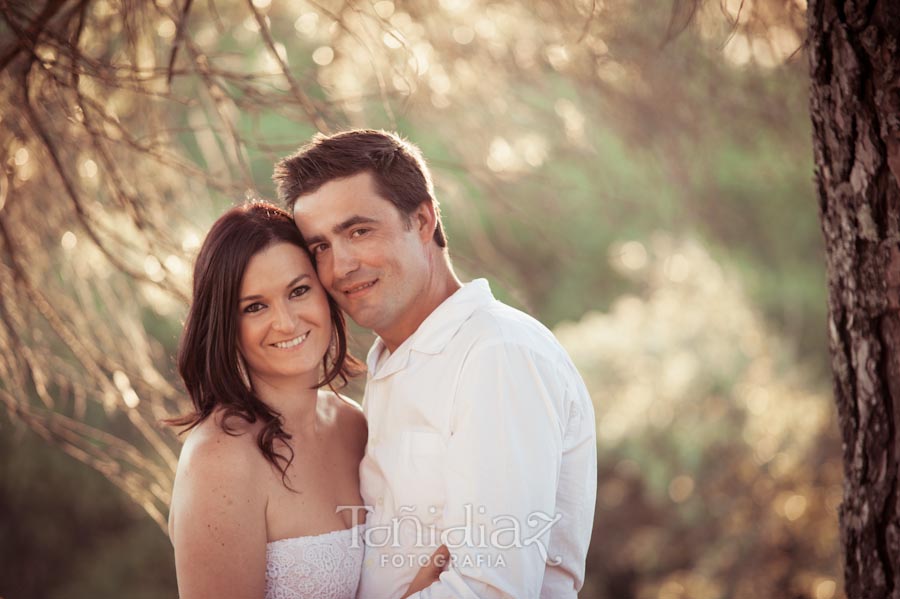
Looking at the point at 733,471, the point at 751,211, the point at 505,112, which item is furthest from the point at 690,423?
the point at 751,211

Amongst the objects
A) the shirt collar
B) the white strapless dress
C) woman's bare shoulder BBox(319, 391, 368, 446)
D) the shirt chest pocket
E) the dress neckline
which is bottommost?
the white strapless dress

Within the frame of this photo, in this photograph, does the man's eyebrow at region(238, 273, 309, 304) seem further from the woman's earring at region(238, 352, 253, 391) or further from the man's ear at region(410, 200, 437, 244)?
the man's ear at region(410, 200, 437, 244)

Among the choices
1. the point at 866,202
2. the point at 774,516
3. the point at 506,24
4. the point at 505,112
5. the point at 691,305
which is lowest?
the point at 774,516

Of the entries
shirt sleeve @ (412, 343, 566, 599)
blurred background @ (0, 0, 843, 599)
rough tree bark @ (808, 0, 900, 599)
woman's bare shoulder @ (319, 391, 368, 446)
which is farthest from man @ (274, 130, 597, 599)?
rough tree bark @ (808, 0, 900, 599)

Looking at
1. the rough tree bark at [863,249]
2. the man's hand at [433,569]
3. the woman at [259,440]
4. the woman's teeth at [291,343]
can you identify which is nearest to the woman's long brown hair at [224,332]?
the woman at [259,440]

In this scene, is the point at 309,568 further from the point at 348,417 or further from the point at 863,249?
the point at 863,249

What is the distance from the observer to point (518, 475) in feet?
6.23

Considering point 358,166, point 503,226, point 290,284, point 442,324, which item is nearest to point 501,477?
point 442,324

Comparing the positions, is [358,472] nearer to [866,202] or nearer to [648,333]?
[866,202]

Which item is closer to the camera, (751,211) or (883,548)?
(883,548)

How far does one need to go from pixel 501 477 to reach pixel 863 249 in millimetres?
889

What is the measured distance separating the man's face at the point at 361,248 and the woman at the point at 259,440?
2.2 inches

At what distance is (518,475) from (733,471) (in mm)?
4531

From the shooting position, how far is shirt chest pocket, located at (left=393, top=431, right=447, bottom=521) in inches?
80.9
